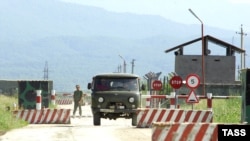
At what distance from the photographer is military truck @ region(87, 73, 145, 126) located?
97.3ft

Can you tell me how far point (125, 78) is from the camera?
30.0m

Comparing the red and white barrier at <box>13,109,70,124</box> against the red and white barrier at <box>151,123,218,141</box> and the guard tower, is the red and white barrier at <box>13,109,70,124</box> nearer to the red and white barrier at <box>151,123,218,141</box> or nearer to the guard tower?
the red and white barrier at <box>151,123,218,141</box>

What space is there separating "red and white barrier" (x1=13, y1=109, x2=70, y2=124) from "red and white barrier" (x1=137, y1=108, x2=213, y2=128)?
4186mm

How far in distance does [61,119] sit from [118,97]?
288 centimetres

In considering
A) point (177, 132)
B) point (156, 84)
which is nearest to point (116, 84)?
point (156, 84)

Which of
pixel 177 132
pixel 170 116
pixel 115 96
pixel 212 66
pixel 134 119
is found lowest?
pixel 134 119

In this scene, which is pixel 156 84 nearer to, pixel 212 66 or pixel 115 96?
pixel 115 96

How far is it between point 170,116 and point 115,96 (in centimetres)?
343

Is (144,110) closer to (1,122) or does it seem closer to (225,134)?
(1,122)

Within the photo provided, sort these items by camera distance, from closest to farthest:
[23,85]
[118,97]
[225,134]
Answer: [225,134] < [118,97] < [23,85]

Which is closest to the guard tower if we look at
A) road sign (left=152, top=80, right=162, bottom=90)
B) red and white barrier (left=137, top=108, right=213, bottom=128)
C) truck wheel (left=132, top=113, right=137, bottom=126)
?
road sign (left=152, top=80, right=162, bottom=90)

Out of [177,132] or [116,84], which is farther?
[116,84]

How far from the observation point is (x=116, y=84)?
98.2 feet

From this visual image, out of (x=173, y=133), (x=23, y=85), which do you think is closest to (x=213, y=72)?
(x=23, y=85)
